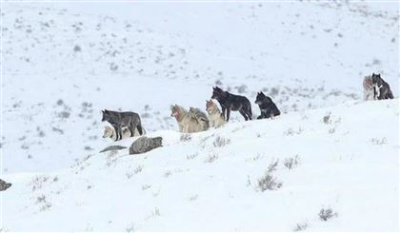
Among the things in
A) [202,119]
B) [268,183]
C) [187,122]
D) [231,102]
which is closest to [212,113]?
[202,119]

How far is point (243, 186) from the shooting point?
24.2 ft

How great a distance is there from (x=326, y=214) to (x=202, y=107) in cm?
1892

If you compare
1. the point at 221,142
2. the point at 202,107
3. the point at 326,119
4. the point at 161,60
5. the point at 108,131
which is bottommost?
the point at 221,142

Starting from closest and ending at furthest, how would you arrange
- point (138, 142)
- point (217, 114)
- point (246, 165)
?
1. point (246, 165)
2. point (138, 142)
3. point (217, 114)

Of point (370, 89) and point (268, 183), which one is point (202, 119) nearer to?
point (370, 89)

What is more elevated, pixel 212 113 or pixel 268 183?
pixel 212 113

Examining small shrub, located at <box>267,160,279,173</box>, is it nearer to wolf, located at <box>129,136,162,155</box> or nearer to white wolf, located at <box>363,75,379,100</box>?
wolf, located at <box>129,136,162,155</box>

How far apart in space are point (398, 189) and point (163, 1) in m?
32.1

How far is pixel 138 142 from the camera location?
39.8 feet

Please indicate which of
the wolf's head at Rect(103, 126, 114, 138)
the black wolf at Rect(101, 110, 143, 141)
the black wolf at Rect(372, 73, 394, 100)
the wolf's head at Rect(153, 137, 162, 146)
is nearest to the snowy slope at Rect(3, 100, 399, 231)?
the wolf's head at Rect(153, 137, 162, 146)

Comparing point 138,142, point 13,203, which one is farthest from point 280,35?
point 13,203

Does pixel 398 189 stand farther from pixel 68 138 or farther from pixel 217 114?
pixel 68 138

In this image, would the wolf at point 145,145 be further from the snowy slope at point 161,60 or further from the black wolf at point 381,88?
the snowy slope at point 161,60

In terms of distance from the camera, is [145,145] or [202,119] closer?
[145,145]
